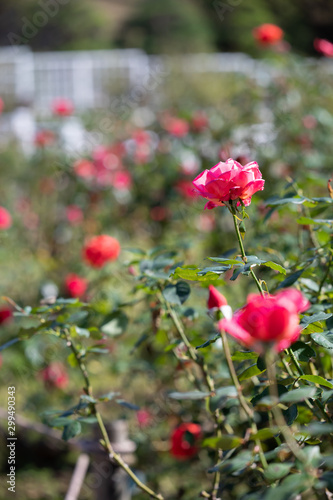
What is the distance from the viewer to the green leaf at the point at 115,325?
0.96 meters

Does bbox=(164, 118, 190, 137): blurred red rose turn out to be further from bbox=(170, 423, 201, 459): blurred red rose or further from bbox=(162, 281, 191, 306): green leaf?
bbox=(162, 281, 191, 306): green leaf

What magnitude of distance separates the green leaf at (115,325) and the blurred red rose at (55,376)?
1.11m

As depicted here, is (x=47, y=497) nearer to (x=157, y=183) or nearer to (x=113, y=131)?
(x=157, y=183)

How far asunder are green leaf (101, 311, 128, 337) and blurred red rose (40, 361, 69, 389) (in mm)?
1112

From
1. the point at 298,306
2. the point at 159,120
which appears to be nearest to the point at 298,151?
the point at 159,120

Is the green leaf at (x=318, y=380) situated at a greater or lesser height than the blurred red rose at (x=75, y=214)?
greater

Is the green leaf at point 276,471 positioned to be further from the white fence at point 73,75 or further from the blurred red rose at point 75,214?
the white fence at point 73,75

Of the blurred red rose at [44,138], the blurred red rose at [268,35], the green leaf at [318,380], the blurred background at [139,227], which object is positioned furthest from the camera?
the blurred red rose at [44,138]

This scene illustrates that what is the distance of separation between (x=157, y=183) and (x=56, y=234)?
90 centimetres

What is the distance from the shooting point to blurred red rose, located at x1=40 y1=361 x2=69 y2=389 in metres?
2.01

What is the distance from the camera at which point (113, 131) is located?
147 inches

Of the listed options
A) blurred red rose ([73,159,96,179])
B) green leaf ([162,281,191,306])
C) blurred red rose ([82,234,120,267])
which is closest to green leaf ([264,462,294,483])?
green leaf ([162,281,191,306])

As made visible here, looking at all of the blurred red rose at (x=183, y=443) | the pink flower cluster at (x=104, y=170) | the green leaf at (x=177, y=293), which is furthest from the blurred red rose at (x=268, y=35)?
the green leaf at (x=177, y=293)

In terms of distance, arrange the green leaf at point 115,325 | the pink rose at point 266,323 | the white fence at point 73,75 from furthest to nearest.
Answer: the white fence at point 73,75
the green leaf at point 115,325
the pink rose at point 266,323
